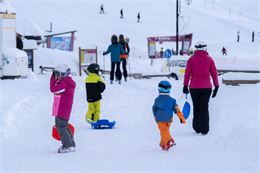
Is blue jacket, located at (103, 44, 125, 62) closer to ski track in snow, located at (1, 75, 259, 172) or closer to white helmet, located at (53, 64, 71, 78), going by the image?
ski track in snow, located at (1, 75, 259, 172)

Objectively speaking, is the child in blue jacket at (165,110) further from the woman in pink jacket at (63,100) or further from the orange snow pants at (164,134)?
the woman in pink jacket at (63,100)

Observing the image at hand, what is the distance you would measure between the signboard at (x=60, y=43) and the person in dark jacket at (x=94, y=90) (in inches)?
1321

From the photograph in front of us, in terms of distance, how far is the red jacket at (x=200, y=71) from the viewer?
989 centimetres

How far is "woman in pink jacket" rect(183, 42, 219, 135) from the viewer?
9.89 metres

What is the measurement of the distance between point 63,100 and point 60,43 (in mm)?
37297

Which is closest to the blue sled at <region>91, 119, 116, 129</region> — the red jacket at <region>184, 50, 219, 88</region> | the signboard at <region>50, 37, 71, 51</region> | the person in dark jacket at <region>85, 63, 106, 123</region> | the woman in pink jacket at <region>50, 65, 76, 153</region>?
the person in dark jacket at <region>85, 63, 106, 123</region>

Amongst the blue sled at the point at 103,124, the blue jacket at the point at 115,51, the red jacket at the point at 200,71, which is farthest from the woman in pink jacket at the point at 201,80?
the blue jacket at the point at 115,51

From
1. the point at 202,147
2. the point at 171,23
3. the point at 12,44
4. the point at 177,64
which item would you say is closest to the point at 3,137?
the point at 202,147

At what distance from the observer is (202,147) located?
8.64 meters

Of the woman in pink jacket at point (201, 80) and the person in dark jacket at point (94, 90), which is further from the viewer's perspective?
the person in dark jacket at point (94, 90)

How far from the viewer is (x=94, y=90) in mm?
11484

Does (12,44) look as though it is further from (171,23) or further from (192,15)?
(192,15)

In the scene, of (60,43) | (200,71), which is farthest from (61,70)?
(60,43)

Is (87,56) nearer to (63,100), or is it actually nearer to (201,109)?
(201,109)
